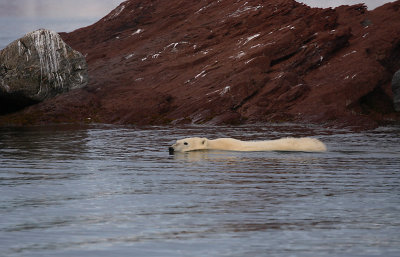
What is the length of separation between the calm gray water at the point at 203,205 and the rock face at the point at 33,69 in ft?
105

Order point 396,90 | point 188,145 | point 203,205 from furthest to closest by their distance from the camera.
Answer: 1. point 396,90
2. point 188,145
3. point 203,205

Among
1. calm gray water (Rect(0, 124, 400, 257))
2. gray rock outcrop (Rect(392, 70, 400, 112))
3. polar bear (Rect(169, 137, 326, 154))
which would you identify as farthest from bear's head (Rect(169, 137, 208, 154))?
gray rock outcrop (Rect(392, 70, 400, 112))

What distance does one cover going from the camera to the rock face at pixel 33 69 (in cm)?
5000

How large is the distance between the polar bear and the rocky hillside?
1823 cm

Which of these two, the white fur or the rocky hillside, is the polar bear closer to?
the white fur

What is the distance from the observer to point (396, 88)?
4778 centimetres

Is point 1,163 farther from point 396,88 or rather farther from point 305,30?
point 305,30

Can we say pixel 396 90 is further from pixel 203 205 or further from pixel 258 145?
pixel 203 205

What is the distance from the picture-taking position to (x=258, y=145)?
20188 millimetres

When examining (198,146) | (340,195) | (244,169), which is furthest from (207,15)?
(340,195)

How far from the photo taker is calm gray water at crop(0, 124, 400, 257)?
7.43 meters

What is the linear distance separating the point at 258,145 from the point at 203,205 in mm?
10082

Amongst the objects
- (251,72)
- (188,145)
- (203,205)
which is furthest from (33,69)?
(203,205)

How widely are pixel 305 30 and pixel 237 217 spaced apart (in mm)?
47217
